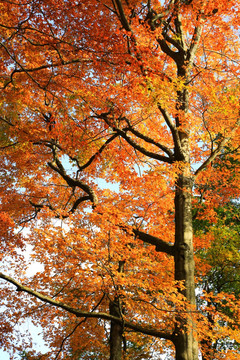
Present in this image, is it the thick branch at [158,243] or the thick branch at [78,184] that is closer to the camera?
the thick branch at [158,243]

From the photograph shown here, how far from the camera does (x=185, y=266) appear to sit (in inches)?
256

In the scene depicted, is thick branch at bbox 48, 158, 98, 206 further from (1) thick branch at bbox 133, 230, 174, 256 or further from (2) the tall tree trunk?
(2) the tall tree trunk

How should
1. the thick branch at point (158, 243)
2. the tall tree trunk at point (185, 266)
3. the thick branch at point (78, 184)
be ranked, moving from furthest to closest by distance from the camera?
the thick branch at point (78, 184) → the thick branch at point (158, 243) → the tall tree trunk at point (185, 266)


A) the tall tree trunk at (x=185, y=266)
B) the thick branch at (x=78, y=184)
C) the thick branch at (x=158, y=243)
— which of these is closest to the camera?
the tall tree trunk at (x=185, y=266)

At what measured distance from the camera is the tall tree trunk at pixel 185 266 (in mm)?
5766

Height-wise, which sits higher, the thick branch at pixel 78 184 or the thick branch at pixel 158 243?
the thick branch at pixel 78 184

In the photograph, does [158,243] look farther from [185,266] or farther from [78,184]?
[78,184]

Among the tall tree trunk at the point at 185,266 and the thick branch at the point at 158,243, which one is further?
the thick branch at the point at 158,243

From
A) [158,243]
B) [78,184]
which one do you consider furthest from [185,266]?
[78,184]

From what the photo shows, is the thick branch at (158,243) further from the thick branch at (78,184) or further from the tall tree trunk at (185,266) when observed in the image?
the thick branch at (78,184)

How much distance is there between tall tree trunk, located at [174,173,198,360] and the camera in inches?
227

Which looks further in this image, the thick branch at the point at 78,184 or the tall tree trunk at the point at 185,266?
the thick branch at the point at 78,184

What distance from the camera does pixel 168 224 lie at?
33.9 feet

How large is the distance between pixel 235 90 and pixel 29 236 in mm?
10996
